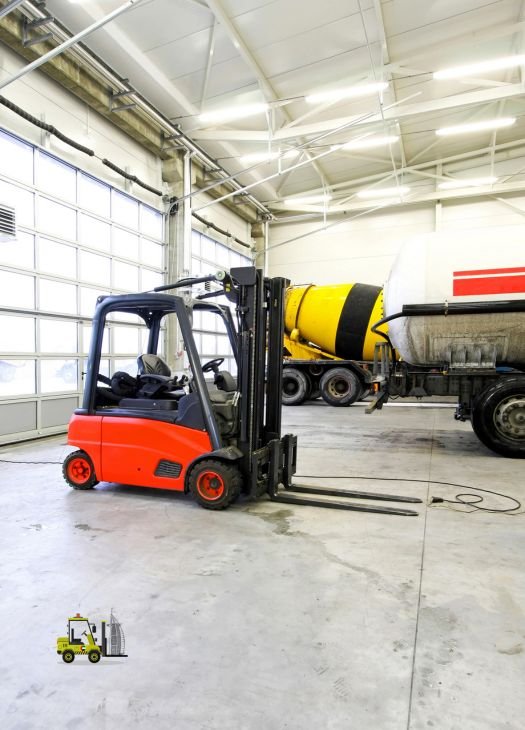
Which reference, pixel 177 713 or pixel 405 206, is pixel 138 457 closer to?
pixel 177 713

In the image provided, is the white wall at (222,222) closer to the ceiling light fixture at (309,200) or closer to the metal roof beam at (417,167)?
the metal roof beam at (417,167)

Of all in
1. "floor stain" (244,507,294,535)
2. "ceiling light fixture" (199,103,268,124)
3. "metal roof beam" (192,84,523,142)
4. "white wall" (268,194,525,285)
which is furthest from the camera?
"white wall" (268,194,525,285)

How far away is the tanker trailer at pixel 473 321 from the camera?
5.91 metres

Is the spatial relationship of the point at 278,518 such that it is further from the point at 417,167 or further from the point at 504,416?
the point at 417,167

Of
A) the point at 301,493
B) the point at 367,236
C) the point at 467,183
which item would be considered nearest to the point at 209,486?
the point at 301,493

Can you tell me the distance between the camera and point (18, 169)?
7488 millimetres

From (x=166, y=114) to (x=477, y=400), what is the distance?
9.53m

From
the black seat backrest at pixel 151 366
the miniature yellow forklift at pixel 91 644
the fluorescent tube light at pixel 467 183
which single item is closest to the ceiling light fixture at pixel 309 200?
the fluorescent tube light at pixel 467 183

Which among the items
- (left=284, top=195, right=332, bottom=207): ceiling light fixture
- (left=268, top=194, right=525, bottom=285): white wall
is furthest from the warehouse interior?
(left=284, top=195, right=332, bottom=207): ceiling light fixture

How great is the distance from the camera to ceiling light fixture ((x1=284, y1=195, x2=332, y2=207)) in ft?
52.5

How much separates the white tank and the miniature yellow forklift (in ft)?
17.7

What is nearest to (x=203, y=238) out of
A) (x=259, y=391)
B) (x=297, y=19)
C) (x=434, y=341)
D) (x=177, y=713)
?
(x=297, y=19)

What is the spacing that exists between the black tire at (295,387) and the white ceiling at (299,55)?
591 cm

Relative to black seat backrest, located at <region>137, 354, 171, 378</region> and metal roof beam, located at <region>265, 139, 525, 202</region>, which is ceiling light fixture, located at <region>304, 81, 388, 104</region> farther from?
black seat backrest, located at <region>137, 354, 171, 378</region>
